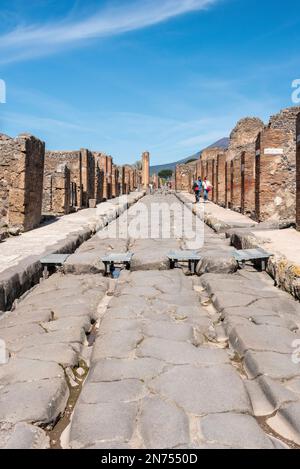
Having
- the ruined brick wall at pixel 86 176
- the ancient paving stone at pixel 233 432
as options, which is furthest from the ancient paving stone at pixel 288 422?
the ruined brick wall at pixel 86 176

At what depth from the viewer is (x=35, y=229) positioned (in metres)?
9.94

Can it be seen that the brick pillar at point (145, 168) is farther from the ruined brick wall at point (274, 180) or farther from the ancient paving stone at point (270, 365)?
the ancient paving stone at point (270, 365)

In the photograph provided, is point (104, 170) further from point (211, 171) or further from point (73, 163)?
point (73, 163)

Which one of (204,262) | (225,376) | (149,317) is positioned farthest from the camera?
(204,262)

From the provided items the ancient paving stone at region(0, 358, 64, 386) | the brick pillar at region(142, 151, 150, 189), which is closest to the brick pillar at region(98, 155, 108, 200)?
the ancient paving stone at region(0, 358, 64, 386)

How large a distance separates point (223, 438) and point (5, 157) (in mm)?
8928

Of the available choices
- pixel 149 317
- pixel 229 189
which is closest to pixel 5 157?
pixel 149 317

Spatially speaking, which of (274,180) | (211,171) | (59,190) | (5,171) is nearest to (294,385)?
(5,171)

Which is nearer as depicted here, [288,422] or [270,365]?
[288,422]

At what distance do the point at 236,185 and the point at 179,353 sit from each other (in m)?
14.6

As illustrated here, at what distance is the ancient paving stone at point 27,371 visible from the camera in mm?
2391

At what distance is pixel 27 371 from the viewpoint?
2.49 meters

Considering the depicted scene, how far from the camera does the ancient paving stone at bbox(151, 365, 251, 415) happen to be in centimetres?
208
